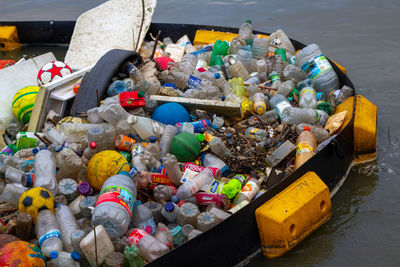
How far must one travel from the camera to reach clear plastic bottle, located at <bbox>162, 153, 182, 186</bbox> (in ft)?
12.5

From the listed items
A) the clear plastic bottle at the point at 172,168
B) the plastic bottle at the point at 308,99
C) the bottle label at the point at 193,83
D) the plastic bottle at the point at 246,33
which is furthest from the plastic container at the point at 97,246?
the plastic bottle at the point at 246,33

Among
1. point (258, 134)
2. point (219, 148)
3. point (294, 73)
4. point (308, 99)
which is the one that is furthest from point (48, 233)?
point (294, 73)

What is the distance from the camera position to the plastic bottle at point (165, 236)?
128 inches

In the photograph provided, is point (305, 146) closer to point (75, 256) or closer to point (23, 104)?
point (75, 256)

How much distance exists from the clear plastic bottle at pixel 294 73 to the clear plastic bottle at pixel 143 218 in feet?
9.15

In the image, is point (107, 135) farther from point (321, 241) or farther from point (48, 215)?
point (321, 241)

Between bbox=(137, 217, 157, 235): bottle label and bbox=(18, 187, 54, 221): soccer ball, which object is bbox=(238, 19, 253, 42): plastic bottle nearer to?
bbox=(137, 217, 157, 235): bottle label

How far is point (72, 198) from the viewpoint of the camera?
364 cm

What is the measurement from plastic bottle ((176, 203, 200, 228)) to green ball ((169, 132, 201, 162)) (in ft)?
2.28

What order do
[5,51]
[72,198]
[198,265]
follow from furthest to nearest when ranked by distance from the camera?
[5,51] < [72,198] < [198,265]

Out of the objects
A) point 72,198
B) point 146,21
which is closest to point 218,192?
point 72,198

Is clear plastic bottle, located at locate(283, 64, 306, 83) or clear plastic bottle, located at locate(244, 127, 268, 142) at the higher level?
clear plastic bottle, located at locate(283, 64, 306, 83)

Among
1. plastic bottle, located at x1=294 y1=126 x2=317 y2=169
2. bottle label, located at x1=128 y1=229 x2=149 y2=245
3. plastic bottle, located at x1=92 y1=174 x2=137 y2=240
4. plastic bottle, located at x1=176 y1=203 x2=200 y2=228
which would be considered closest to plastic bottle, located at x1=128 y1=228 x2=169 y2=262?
bottle label, located at x1=128 y1=229 x2=149 y2=245

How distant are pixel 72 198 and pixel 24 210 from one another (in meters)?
0.42
